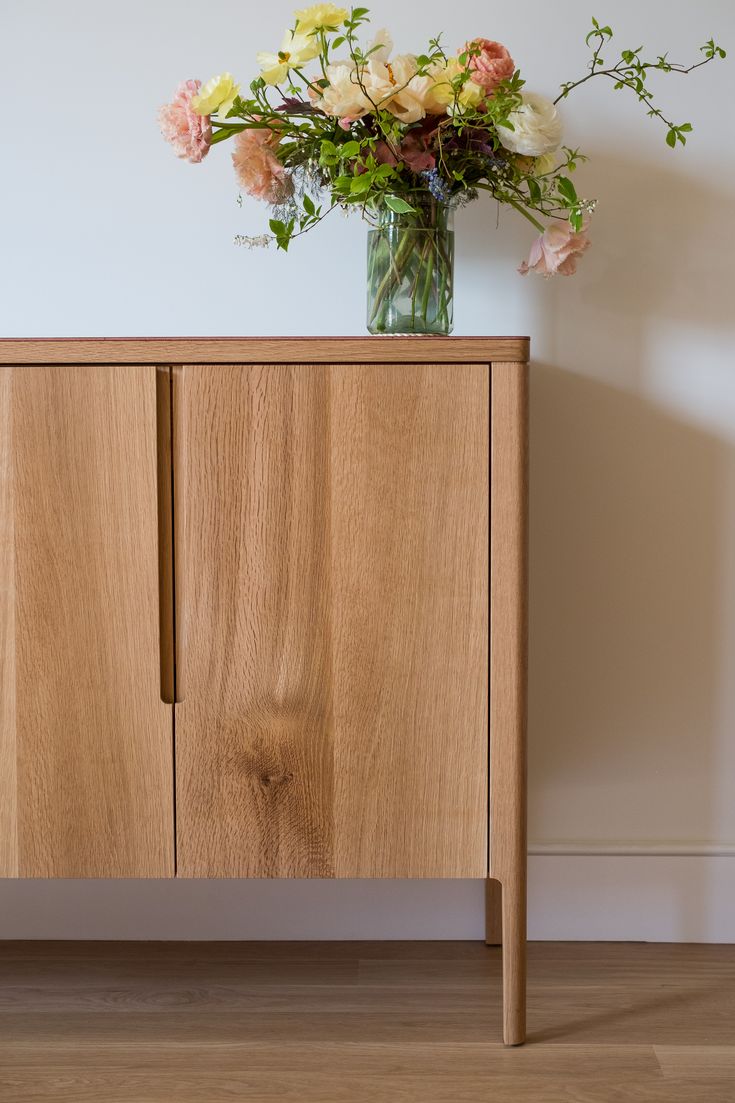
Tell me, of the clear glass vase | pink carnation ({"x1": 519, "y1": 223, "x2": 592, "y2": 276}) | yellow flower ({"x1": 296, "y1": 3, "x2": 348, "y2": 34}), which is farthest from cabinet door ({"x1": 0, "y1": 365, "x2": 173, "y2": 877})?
pink carnation ({"x1": 519, "y1": 223, "x2": 592, "y2": 276})

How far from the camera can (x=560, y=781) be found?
1.47 meters

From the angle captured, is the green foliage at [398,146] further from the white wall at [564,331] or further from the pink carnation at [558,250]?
the white wall at [564,331]

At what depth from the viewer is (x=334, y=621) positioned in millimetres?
1090

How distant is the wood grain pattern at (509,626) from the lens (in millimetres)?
1070

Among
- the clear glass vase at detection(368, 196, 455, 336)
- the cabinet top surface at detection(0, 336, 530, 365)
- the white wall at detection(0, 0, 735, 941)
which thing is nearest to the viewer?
the cabinet top surface at detection(0, 336, 530, 365)

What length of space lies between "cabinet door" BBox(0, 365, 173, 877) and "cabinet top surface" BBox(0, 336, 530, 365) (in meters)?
0.02

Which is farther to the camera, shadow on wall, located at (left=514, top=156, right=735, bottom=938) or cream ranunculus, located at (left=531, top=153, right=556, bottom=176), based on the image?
shadow on wall, located at (left=514, top=156, right=735, bottom=938)

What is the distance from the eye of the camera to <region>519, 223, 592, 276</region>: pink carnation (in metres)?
1.25

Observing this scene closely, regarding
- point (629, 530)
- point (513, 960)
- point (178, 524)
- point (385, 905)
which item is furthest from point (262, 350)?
point (385, 905)

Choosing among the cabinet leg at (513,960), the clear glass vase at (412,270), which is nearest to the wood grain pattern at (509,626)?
the cabinet leg at (513,960)

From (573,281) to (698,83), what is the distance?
33 centimetres

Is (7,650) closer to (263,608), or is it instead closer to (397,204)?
(263,608)

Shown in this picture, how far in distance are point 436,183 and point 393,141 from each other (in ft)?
0.24

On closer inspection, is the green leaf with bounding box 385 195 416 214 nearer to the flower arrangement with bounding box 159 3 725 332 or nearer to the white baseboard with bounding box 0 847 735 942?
the flower arrangement with bounding box 159 3 725 332
